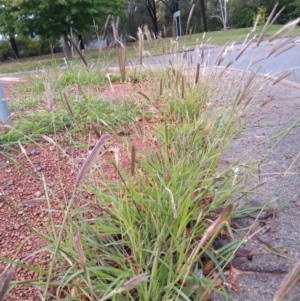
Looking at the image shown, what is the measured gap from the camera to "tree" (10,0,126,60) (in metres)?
15.5

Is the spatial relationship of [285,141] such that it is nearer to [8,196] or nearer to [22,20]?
[8,196]

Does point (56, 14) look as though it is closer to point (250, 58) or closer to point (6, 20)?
point (6, 20)

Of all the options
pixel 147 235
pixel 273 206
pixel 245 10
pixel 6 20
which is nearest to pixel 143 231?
pixel 147 235

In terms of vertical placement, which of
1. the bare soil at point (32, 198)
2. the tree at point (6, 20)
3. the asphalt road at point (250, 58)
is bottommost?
the bare soil at point (32, 198)

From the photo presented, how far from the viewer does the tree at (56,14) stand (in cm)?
1548

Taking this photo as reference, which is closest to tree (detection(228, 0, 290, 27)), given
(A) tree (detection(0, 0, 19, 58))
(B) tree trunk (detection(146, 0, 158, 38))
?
(B) tree trunk (detection(146, 0, 158, 38))

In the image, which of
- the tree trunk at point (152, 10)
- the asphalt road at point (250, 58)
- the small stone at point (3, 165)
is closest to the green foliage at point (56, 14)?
the asphalt road at point (250, 58)

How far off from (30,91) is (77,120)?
184 cm

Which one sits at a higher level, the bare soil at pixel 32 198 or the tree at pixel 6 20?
the tree at pixel 6 20

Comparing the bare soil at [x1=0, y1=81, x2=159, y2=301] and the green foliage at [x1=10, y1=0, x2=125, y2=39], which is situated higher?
the green foliage at [x1=10, y1=0, x2=125, y2=39]

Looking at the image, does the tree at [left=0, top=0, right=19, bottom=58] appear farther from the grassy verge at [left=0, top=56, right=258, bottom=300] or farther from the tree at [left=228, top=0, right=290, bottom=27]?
the tree at [left=228, top=0, right=290, bottom=27]

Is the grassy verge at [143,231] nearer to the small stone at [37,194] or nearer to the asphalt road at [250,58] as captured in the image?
the small stone at [37,194]

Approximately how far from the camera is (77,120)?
8.94 ft

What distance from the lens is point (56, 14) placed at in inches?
648
